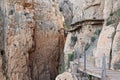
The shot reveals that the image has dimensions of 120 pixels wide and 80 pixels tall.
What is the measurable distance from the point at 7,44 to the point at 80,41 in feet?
32.9

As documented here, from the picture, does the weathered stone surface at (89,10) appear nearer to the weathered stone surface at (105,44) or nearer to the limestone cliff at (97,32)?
the limestone cliff at (97,32)

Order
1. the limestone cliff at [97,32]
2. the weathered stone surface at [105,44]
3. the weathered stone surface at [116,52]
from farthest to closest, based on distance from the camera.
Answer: the weathered stone surface at [105,44] < the limestone cliff at [97,32] < the weathered stone surface at [116,52]

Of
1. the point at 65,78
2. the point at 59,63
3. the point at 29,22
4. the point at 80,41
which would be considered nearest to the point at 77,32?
the point at 80,41

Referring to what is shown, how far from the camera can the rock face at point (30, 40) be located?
26672 mm

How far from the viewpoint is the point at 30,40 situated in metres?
27.3

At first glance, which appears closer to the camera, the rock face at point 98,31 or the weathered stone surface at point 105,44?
the rock face at point 98,31

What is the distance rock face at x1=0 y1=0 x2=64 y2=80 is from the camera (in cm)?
2667

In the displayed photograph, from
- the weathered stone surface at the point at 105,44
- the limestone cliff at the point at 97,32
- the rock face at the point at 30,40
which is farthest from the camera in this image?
the rock face at the point at 30,40

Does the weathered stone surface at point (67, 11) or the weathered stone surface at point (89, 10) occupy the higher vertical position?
the weathered stone surface at point (67, 11)

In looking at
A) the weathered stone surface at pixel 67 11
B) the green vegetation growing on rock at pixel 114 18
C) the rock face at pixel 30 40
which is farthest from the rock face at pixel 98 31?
the weathered stone surface at pixel 67 11

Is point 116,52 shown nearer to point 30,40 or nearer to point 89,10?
point 89,10

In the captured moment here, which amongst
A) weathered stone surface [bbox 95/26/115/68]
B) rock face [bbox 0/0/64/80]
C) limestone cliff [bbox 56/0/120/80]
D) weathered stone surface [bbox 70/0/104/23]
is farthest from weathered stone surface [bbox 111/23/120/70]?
rock face [bbox 0/0/64/80]

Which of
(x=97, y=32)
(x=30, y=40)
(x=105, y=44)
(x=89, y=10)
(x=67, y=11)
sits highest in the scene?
(x=67, y=11)

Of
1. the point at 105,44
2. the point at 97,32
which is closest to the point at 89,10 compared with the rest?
the point at 97,32
